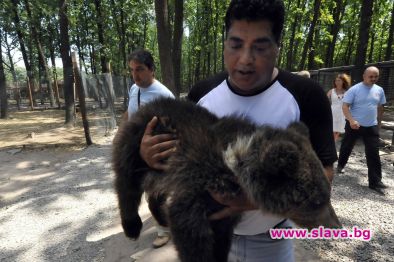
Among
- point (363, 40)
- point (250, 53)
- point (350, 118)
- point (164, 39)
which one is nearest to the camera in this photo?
point (250, 53)

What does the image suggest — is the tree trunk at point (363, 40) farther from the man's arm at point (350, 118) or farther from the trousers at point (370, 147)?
the trousers at point (370, 147)

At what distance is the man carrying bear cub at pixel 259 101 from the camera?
198 centimetres

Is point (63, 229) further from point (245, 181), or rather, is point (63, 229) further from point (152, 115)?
point (245, 181)

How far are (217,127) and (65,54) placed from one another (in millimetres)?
16201

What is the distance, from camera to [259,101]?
2.08 meters

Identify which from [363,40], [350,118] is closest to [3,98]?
[363,40]

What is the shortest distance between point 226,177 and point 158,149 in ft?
1.60

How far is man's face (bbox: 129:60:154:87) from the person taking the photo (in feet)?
16.4

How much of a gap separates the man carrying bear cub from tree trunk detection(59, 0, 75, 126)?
15413 millimetres

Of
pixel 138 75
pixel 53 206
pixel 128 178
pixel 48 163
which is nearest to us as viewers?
pixel 128 178

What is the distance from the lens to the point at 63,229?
602 centimetres

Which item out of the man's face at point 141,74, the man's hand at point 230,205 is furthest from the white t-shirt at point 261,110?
the man's face at point 141,74

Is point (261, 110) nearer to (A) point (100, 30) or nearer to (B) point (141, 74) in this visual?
(B) point (141, 74)

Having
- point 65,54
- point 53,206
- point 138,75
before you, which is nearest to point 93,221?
point 53,206
